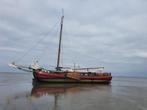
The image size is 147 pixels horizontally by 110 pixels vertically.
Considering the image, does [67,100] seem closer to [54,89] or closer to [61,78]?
[54,89]

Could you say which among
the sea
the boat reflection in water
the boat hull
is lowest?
the sea

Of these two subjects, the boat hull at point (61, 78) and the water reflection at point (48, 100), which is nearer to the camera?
the water reflection at point (48, 100)

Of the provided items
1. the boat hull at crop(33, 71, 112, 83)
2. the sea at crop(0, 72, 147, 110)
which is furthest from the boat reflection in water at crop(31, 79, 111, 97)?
the boat hull at crop(33, 71, 112, 83)

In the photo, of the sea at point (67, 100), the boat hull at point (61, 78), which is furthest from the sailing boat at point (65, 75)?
the sea at point (67, 100)

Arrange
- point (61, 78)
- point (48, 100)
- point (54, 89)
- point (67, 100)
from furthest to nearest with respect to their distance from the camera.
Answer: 1. point (61, 78)
2. point (54, 89)
3. point (67, 100)
4. point (48, 100)

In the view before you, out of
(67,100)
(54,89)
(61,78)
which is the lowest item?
(67,100)

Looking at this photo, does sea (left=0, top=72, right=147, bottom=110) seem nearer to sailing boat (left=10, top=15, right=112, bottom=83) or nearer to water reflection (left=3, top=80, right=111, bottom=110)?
water reflection (left=3, top=80, right=111, bottom=110)

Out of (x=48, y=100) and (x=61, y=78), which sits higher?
(x=61, y=78)

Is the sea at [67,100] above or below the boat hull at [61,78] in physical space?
below

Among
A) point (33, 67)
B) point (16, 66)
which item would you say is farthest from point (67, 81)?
point (16, 66)

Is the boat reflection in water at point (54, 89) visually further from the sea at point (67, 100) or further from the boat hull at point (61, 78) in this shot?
Result: the boat hull at point (61, 78)

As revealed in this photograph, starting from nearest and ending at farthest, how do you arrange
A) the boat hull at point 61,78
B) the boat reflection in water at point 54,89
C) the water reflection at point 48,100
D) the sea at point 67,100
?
the water reflection at point 48,100, the sea at point 67,100, the boat reflection in water at point 54,89, the boat hull at point 61,78

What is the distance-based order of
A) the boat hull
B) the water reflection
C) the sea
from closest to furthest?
the water reflection
the sea
the boat hull

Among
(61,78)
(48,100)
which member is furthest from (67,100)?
(61,78)
